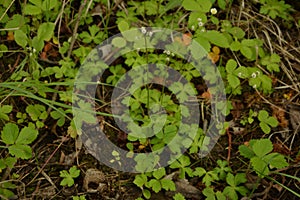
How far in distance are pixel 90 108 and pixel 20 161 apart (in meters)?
0.51

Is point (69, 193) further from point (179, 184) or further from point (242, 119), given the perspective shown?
point (242, 119)

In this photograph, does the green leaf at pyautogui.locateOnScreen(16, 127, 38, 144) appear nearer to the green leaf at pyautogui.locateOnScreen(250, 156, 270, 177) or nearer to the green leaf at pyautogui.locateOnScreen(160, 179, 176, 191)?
the green leaf at pyautogui.locateOnScreen(160, 179, 176, 191)

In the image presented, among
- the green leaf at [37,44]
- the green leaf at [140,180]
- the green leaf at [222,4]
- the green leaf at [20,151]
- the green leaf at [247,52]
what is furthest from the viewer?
the green leaf at [222,4]

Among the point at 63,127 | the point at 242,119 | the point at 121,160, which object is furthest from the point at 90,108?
the point at 242,119

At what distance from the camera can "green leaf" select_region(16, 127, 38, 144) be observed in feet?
7.86

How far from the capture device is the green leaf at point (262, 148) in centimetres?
248

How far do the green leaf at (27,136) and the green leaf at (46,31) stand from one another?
0.62 m

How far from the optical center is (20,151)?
2.36 metres

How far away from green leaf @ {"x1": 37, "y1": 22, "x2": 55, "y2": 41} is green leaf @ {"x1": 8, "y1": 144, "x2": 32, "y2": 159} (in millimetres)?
711

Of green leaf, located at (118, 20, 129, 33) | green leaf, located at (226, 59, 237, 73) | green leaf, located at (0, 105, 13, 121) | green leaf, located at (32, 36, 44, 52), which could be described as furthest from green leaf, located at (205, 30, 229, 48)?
green leaf, located at (0, 105, 13, 121)

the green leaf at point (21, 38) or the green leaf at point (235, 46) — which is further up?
the green leaf at point (21, 38)

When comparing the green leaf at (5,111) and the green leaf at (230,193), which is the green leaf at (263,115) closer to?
the green leaf at (230,193)

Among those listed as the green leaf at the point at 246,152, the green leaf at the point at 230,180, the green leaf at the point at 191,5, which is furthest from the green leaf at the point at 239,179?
the green leaf at the point at 191,5

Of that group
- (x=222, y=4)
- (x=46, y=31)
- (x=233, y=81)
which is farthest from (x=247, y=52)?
(x=46, y=31)
